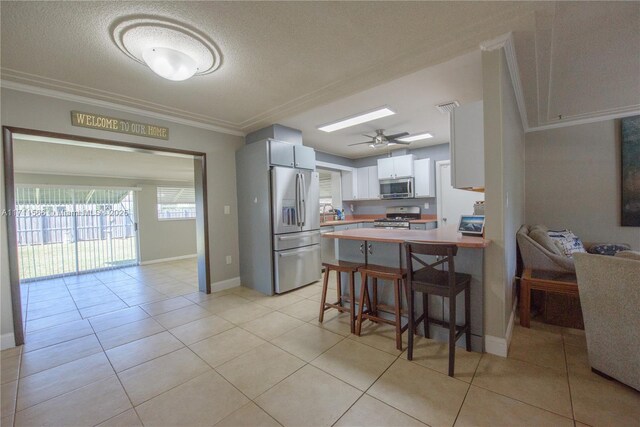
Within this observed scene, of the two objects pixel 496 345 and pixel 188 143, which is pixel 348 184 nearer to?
pixel 188 143

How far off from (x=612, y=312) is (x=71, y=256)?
8.16 meters

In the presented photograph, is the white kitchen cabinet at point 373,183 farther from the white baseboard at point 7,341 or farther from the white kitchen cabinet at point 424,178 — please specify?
the white baseboard at point 7,341

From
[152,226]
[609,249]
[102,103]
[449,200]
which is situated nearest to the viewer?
[102,103]

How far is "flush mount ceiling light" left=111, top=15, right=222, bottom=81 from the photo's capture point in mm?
1770

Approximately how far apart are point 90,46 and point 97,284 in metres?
4.38

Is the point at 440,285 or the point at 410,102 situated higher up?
the point at 410,102

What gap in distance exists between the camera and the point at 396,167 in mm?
5543

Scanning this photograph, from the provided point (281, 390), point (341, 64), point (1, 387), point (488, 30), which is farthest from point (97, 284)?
point (488, 30)

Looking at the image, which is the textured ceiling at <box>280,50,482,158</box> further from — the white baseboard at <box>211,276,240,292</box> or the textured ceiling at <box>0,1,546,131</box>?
the white baseboard at <box>211,276,240,292</box>

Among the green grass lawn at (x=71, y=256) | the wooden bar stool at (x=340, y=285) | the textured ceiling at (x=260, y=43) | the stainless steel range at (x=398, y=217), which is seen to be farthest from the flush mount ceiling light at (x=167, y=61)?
the green grass lawn at (x=71, y=256)

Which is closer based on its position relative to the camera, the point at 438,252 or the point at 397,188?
the point at 438,252

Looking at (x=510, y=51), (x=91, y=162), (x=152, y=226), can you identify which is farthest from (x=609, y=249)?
(x=152, y=226)

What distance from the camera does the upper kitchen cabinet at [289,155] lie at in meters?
3.62

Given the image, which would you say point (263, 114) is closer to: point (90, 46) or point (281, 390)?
point (90, 46)
